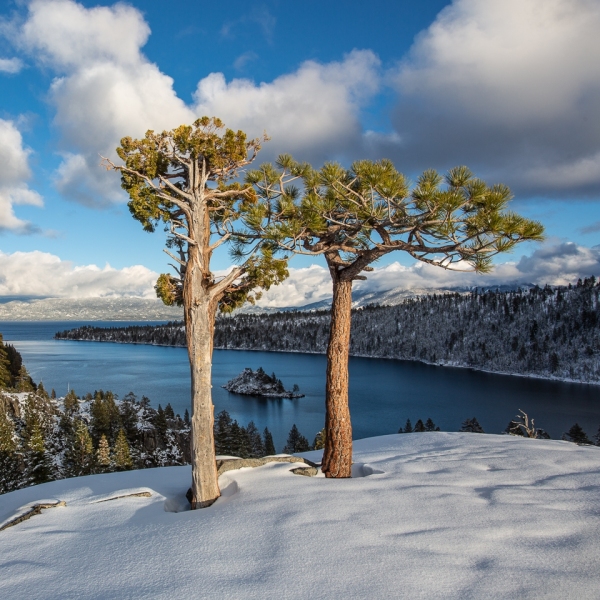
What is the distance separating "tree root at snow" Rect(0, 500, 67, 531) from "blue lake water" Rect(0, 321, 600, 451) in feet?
181

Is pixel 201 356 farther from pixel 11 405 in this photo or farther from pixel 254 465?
pixel 11 405

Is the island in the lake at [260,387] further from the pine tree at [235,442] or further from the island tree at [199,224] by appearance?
the island tree at [199,224]

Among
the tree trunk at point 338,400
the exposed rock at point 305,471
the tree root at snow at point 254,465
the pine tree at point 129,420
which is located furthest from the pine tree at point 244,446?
the exposed rock at point 305,471

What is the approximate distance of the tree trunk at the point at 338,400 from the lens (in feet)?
33.3

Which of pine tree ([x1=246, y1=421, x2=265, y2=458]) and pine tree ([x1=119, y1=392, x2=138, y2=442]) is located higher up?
pine tree ([x1=119, y1=392, x2=138, y2=442])

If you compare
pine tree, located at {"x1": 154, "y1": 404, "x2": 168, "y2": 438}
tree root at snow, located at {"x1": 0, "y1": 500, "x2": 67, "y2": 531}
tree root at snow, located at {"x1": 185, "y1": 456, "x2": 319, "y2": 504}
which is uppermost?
tree root at snow, located at {"x1": 0, "y1": 500, "x2": 67, "y2": 531}

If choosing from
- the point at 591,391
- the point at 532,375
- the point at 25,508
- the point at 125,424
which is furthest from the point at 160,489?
the point at 532,375

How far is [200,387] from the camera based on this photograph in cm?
875

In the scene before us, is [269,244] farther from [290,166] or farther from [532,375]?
[532,375]

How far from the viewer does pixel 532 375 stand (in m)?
134

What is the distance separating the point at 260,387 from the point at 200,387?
96.3 metres

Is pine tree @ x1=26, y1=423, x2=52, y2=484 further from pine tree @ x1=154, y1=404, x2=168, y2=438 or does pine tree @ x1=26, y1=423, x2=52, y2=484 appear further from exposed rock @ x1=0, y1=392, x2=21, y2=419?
pine tree @ x1=154, y1=404, x2=168, y2=438

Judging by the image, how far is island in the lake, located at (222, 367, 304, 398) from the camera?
99.9m

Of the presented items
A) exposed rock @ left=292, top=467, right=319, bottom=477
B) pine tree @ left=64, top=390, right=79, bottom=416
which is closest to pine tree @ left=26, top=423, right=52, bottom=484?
pine tree @ left=64, top=390, right=79, bottom=416
